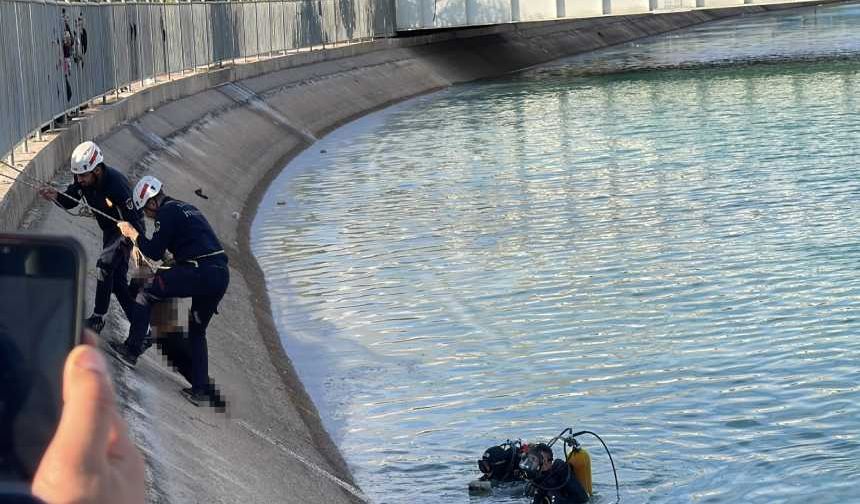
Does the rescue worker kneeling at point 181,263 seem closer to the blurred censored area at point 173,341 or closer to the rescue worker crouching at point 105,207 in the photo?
the blurred censored area at point 173,341

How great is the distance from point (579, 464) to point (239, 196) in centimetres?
2198

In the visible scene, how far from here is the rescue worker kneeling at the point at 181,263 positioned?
13969mm

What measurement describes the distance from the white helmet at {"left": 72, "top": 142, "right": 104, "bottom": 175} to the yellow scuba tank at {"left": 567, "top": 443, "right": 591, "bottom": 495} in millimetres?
5566

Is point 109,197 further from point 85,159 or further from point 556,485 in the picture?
point 556,485

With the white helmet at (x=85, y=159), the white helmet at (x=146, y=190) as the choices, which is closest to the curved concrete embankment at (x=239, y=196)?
the white helmet at (x=146, y=190)

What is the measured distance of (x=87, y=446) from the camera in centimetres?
275

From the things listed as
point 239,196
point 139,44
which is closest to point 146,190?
point 239,196

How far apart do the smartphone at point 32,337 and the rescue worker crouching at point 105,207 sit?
1128 centimetres

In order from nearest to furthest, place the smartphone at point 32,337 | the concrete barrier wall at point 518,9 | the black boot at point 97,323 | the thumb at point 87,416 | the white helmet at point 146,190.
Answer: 1. the thumb at point 87,416
2. the smartphone at point 32,337
3. the white helmet at point 146,190
4. the black boot at point 97,323
5. the concrete barrier wall at point 518,9

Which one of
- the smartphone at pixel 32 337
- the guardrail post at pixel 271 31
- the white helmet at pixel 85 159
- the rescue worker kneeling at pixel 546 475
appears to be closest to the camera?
the smartphone at pixel 32 337

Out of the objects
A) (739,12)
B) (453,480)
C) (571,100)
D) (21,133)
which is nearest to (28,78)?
(21,133)

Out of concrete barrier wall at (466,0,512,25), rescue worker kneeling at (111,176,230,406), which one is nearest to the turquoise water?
rescue worker kneeling at (111,176,230,406)

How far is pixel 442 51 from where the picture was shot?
75.1 m

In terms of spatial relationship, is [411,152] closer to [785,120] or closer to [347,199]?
[347,199]
